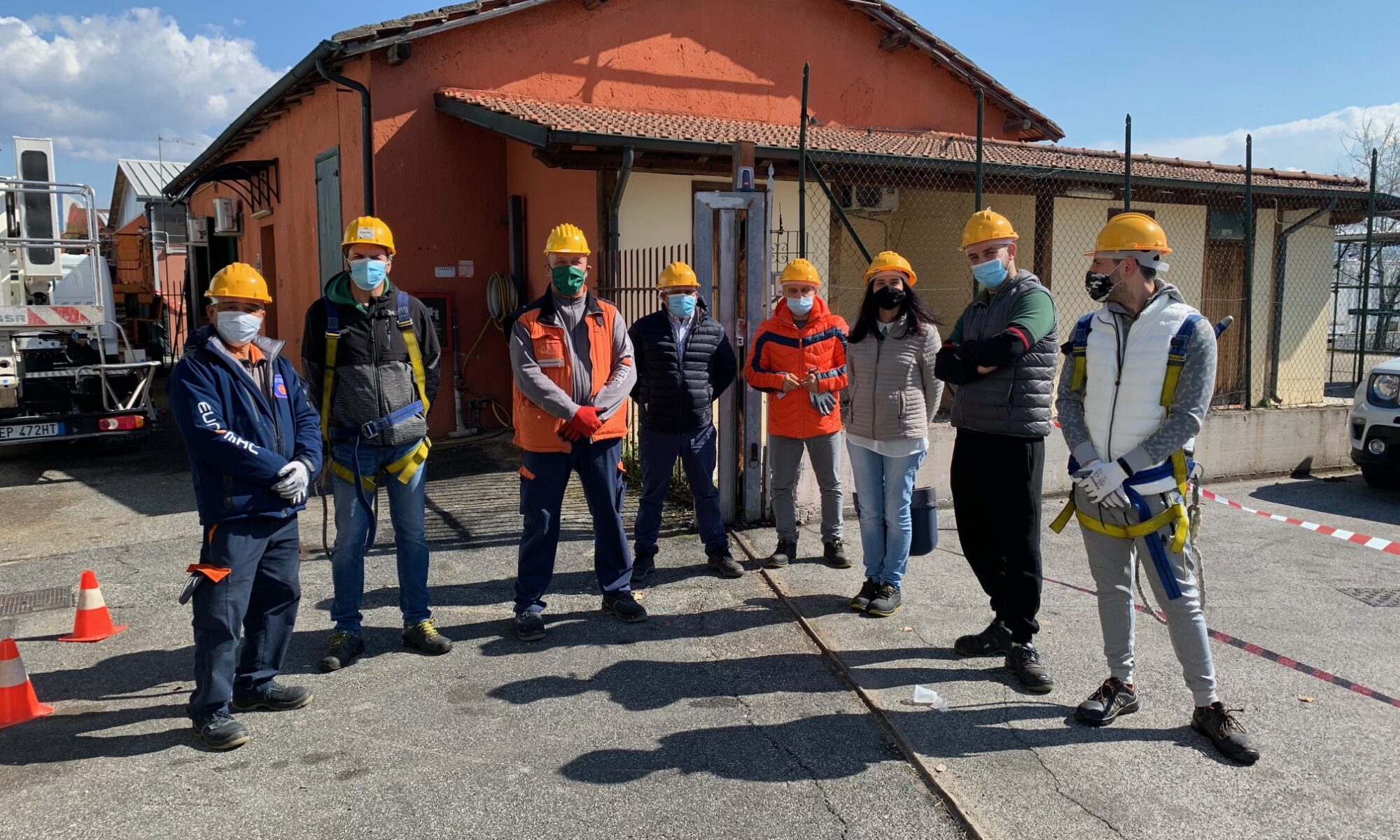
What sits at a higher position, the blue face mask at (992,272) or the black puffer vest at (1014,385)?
the blue face mask at (992,272)

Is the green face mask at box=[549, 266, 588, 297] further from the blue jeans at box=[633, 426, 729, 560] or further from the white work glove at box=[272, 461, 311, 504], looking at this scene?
the white work glove at box=[272, 461, 311, 504]

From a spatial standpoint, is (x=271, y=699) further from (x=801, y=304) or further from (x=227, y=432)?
(x=801, y=304)

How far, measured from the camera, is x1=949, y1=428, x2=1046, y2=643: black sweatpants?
4.15 metres

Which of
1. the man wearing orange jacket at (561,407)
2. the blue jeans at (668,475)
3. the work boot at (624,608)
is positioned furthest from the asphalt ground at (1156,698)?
the man wearing orange jacket at (561,407)

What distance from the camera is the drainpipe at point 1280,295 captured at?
9187 mm

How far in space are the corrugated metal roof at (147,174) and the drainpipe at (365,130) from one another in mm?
18893

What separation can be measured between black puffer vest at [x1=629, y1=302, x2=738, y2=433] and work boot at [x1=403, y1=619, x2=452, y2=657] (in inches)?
66.6

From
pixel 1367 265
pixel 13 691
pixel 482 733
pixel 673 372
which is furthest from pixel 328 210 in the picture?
pixel 1367 265


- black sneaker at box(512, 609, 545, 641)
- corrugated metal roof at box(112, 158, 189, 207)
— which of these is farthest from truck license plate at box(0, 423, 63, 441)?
corrugated metal roof at box(112, 158, 189, 207)

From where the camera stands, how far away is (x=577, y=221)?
32.3ft

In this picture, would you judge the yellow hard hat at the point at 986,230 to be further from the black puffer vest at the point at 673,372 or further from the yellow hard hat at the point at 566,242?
the yellow hard hat at the point at 566,242

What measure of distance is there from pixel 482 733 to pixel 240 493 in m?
1.32

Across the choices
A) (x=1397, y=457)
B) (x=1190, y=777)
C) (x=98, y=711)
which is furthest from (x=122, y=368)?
(x=1397, y=457)

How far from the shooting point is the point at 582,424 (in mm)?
4602
